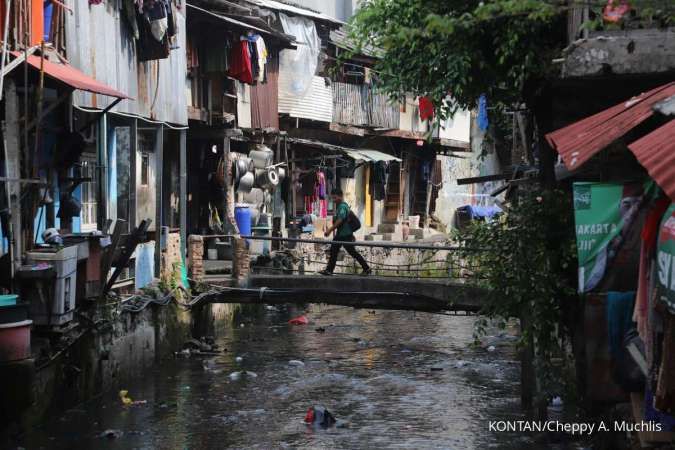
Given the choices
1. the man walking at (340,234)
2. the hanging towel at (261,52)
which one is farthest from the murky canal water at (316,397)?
the hanging towel at (261,52)

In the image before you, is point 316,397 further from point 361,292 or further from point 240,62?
point 240,62

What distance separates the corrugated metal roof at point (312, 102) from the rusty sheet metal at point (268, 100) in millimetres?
541

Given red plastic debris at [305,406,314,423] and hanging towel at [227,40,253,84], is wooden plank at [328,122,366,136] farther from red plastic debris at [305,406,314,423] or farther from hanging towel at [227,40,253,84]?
red plastic debris at [305,406,314,423]

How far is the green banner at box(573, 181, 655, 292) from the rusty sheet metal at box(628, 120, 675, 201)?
154 cm

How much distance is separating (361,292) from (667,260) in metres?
9.96

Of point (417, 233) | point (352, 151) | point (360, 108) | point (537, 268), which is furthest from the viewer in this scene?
point (417, 233)

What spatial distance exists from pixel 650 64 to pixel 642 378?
311 centimetres

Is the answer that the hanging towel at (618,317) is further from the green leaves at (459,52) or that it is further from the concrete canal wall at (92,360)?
the concrete canal wall at (92,360)

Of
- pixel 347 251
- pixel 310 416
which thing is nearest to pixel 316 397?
pixel 310 416

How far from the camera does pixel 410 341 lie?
60.2ft

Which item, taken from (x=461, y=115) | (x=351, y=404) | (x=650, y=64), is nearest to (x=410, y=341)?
(x=351, y=404)

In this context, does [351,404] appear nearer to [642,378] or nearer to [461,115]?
[642,378]

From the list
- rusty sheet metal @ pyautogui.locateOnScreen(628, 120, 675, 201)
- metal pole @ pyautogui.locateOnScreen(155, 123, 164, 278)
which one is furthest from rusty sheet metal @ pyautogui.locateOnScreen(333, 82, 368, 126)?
rusty sheet metal @ pyautogui.locateOnScreen(628, 120, 675, 201)

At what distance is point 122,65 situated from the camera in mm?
14719
